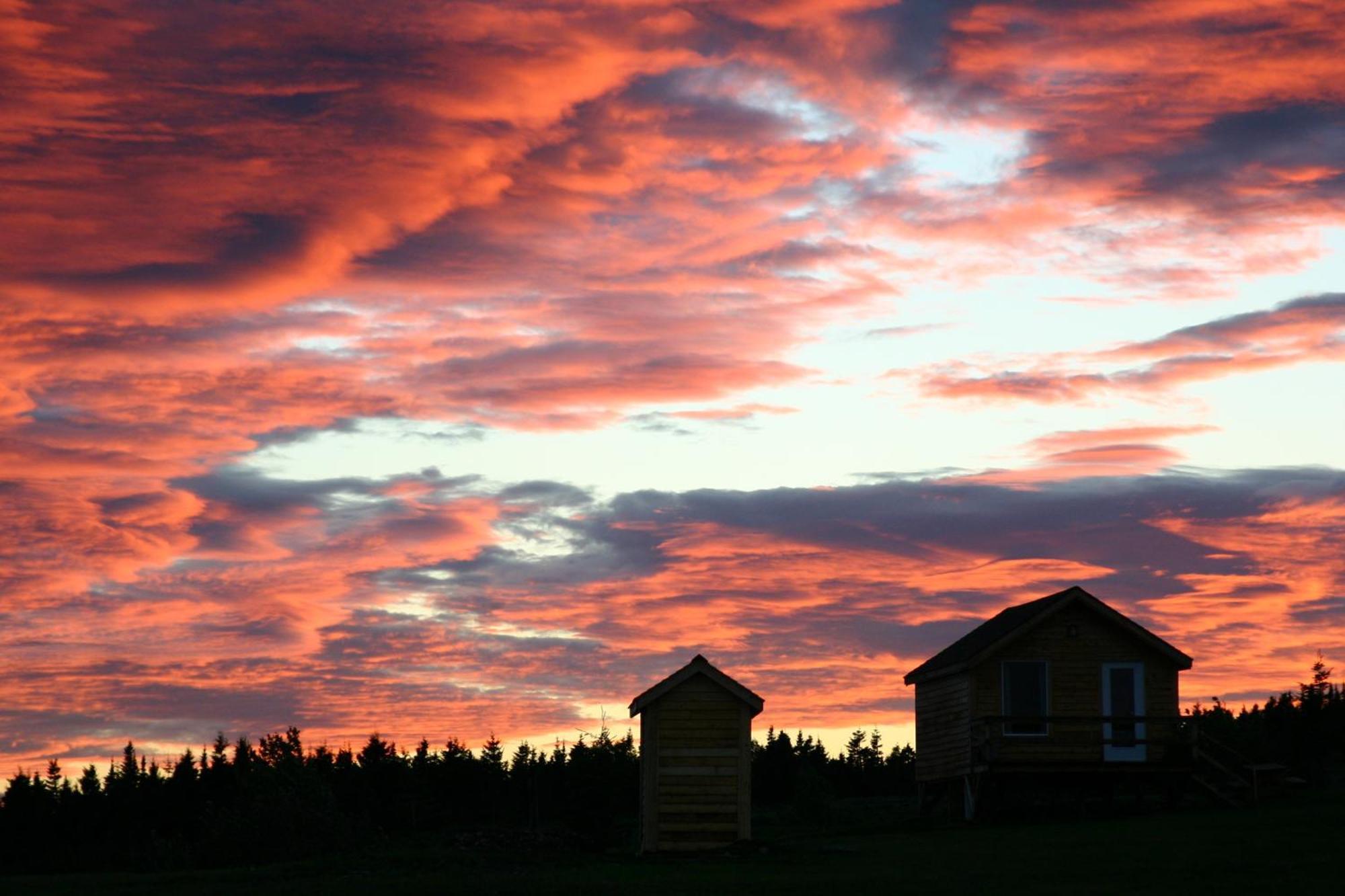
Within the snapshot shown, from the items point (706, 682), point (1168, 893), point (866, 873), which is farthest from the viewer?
point (706, 682)

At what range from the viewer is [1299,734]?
2105 inches

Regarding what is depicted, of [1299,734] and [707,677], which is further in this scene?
[1299,734]

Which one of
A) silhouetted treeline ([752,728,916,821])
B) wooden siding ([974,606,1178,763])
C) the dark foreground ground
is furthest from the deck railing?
silhouetted treeline ([752,728,916,821])

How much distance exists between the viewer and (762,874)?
32000 millimetres

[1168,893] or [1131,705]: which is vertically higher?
[1131,705]

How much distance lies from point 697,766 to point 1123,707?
1429cm

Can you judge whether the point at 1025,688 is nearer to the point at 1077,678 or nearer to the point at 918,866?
the point at 1077,678

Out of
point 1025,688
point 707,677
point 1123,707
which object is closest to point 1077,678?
point 1025,688

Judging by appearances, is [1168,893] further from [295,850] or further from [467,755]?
[467,755]

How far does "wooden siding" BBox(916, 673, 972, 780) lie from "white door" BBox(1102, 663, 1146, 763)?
4.05 m

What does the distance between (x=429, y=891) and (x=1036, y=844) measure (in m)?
14.5

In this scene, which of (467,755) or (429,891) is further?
(467,755)

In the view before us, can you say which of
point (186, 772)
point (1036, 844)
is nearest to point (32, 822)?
point (186, 772)

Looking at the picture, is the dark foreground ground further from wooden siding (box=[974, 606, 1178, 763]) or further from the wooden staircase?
wooden siding (box=[974, 606, 1178, 763])
